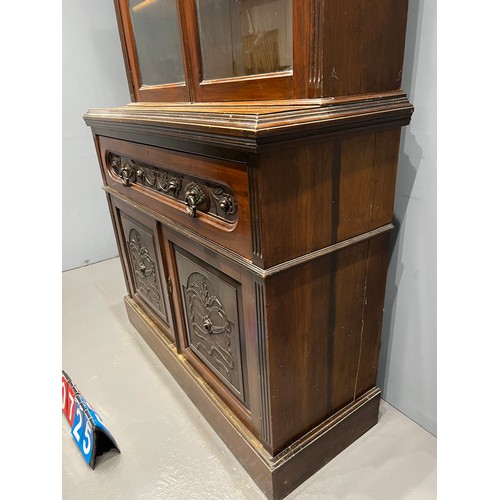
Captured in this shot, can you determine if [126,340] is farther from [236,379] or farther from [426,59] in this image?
[426,59]

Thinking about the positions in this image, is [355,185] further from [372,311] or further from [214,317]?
[214,317]

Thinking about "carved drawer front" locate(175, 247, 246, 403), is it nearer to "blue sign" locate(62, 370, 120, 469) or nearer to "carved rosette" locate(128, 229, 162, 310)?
"carved rosette" locate(128, 229, 162, 310)

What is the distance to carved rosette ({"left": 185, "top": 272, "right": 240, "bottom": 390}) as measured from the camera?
1.10 metres

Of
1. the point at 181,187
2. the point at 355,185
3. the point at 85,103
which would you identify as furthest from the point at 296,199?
the point at 85,103

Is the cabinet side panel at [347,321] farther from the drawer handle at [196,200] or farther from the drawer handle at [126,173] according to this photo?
the drawer handle at [126,173]

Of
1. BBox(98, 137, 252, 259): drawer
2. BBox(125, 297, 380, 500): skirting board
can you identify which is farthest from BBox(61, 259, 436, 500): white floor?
BBox(98, 137, 252, 259): drawer

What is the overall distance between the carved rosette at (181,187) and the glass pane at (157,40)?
290mm

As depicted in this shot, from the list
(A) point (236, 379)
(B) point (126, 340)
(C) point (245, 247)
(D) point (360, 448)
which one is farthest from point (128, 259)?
(D) point (360, 448)

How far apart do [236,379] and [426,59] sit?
990mm

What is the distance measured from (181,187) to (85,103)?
1620 millimetres

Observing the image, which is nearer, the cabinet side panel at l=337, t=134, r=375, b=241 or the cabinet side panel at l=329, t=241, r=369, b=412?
the cabinet side panel at l=337, t=134, r=375, b=241

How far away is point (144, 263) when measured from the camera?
61.8 inches

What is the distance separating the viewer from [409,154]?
1042 millimetres

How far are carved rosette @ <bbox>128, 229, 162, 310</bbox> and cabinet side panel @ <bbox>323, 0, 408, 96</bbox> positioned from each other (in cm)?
96
